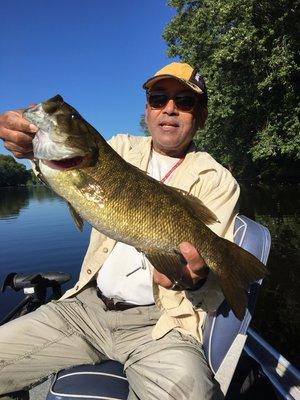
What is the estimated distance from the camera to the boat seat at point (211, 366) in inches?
119

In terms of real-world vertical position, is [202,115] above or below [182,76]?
below

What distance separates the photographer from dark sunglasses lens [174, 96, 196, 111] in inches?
155

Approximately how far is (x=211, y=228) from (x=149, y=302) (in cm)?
81

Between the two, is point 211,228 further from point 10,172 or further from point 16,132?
point 10,172

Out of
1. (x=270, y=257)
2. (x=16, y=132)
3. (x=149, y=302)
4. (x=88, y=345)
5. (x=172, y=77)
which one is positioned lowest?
(x=270, y=257)

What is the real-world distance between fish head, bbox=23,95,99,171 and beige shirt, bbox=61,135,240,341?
3.47ft

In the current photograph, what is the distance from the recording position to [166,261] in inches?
114

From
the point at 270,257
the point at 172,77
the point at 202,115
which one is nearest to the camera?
the point at 172,77

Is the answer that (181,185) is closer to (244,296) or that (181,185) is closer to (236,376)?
(244,296)

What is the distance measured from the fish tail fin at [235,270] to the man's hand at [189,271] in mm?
86

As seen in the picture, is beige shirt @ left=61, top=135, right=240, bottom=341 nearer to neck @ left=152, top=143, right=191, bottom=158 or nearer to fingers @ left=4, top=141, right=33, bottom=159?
neck @ left=152, top=143, right=191, bottom=158

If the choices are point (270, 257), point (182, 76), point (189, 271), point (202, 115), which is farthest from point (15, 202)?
point (189, 271)

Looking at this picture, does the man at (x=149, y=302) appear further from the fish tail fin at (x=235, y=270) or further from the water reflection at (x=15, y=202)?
the water reflection at (x=15, y=202)

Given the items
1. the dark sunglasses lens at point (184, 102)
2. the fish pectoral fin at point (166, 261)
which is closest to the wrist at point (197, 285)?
the fish pectoral fin at point (166, 261)
